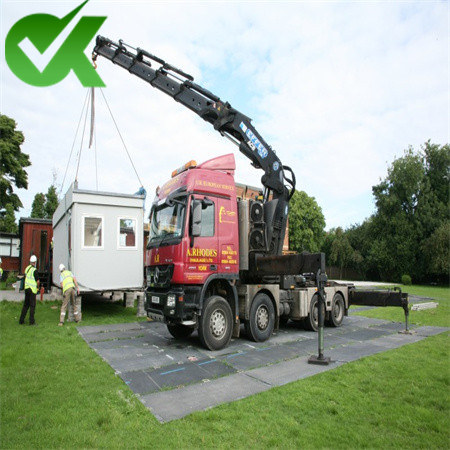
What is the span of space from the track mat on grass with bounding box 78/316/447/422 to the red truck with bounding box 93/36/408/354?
0.46 metres

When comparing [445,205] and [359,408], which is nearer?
[359,408]

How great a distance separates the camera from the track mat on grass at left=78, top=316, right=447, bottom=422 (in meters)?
4.71

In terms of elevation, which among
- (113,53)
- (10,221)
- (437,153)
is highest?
(437,153)

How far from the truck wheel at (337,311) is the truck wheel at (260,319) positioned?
9.08 feet

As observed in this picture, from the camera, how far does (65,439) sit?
3.44 metres

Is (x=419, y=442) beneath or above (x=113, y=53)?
beneath

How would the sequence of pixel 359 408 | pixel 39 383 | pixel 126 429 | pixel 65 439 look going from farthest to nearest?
pixel 39 383 < pixel 359 408 < pixel 126 429 < pixel 65 439

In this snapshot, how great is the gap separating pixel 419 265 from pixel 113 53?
122ft

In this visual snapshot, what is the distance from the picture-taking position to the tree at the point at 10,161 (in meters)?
25.7

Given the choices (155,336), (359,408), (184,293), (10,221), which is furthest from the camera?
(10,221)

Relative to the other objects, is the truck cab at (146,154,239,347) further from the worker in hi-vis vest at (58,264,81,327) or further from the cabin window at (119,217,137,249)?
the cabin window at (119,217,137,249)

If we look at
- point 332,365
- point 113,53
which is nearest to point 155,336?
point 332,365

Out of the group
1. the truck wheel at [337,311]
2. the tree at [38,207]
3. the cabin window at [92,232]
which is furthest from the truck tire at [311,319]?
the tree at [38,207]

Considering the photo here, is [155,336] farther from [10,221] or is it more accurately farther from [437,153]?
[437,153]
